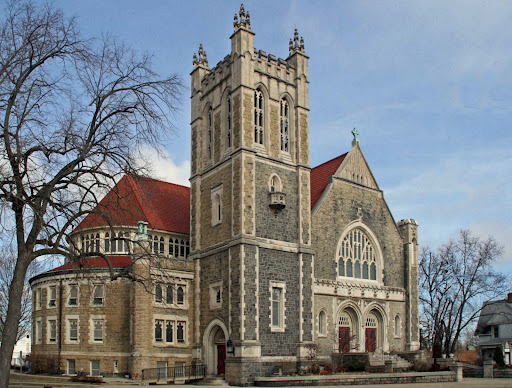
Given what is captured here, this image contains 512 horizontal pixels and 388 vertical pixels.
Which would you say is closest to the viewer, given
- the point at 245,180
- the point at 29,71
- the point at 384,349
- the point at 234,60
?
the point at 29,71

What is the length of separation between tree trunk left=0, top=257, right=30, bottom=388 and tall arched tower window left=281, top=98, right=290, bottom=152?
2072 cm

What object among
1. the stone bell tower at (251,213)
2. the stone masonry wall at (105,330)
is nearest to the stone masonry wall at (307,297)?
the stone bell tower at (251,213)

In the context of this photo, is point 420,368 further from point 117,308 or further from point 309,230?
point 117,308

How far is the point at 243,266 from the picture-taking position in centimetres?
2970

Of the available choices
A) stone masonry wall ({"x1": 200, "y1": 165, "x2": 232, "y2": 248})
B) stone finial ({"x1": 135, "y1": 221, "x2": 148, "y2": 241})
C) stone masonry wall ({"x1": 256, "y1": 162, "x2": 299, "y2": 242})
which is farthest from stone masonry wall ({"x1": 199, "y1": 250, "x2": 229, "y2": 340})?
stone finial ({"x1": 135, "y1": 221, "x2": 148, "y2": 241})

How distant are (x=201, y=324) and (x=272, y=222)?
23.2 ft

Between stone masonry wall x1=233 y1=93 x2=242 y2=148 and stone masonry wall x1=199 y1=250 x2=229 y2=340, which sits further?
stone masonry wall x1=233 y1=93 x2=242 y2=148

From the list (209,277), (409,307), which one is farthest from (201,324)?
(409,307)

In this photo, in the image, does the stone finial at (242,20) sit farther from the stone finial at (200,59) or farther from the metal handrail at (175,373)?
the metal handrail at (175,373)

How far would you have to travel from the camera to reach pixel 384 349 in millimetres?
36844

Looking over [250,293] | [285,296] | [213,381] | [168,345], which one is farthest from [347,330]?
[168,345]

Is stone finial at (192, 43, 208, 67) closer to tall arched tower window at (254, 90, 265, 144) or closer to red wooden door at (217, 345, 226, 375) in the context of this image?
tall arched tower window at (254, 90, 265, 144)

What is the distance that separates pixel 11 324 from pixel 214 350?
18.5 metres

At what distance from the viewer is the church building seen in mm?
30516
